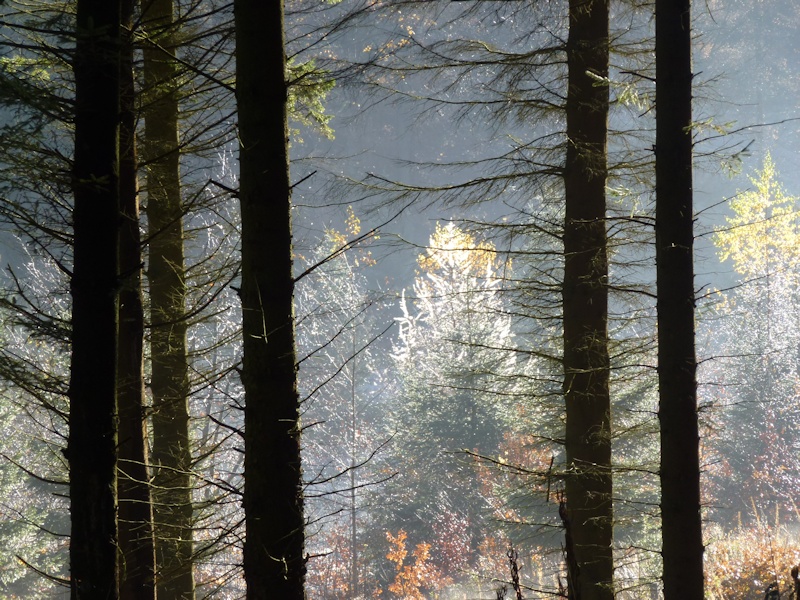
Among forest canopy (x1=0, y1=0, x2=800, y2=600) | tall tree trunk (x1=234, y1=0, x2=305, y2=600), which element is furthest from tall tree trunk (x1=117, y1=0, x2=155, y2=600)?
tall tree trunk (x1=234, y1=0, x2=305, y2=600)

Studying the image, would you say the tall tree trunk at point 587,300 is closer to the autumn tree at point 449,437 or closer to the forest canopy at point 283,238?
the forest canopy at point 283,238

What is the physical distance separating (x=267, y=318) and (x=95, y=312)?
2.03 feet

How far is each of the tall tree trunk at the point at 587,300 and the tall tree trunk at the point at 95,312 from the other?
3.09 metres

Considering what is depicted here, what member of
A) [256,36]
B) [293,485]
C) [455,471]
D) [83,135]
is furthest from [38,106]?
[455,471]

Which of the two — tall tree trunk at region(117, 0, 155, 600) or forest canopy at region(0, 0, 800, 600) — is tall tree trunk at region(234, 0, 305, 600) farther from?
tall tree trunk at region(117, 0, 155, 600)

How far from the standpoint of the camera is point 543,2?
4945mm

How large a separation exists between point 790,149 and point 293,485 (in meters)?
71.4

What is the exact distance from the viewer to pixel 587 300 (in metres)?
4.99

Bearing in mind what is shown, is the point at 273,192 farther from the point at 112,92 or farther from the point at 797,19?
the point at 797,19

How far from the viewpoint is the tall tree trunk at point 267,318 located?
2.63 meters

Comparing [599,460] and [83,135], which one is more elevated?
[83,135]

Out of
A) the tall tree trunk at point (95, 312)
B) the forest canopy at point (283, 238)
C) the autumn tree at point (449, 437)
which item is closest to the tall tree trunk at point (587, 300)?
the forest canopy at point (283, 238)

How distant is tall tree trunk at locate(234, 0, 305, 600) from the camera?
2.63 metres

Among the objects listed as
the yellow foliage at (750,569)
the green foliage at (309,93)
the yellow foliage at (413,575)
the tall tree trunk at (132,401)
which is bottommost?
the yellow foliage at (413,575)
